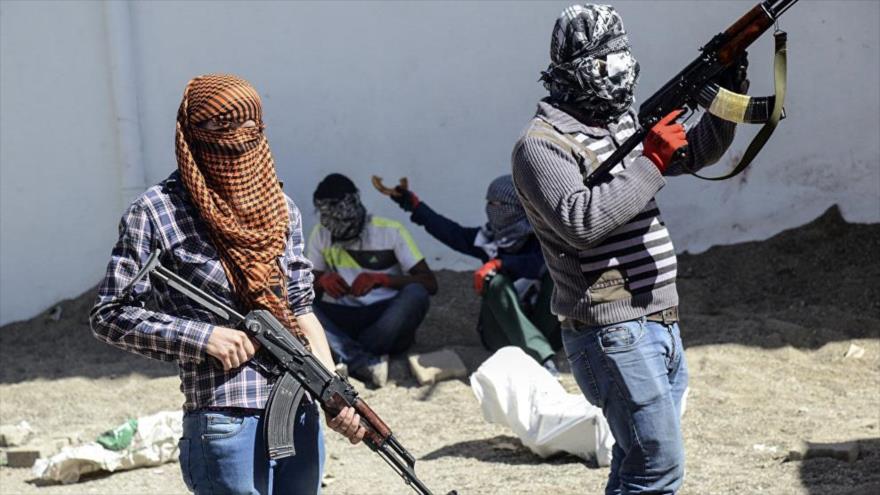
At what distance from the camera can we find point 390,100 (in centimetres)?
752

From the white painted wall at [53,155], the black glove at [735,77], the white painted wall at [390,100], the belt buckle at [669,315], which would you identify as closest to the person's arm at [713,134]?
the black glove at [735,77]

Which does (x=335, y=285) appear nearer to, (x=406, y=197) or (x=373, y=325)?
(x=373, y=325)

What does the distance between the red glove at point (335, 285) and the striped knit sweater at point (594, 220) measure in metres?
3.65

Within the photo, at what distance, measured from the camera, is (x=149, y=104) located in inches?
299

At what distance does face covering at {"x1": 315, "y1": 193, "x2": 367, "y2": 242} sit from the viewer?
22.0 feet

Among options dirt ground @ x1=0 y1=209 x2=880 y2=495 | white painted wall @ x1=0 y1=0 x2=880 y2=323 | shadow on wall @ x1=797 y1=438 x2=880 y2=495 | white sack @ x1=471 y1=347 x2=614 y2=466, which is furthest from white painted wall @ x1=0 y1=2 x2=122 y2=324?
shadow on wall @ x1=797 y1=438 x2=880 y2=495

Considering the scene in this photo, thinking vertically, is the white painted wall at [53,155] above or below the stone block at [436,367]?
above

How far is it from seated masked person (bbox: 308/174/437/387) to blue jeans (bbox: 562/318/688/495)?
3584 mm

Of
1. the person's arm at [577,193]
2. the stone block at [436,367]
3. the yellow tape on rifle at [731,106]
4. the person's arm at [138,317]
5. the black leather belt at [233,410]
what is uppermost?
the yellow tape on rifle at [731,106]

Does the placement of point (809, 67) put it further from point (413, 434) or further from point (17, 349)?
point (17, 349)

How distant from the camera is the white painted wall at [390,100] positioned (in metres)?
7.28

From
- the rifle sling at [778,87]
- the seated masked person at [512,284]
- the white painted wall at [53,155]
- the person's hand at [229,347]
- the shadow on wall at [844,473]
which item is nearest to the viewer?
the person's hand at [229,347]

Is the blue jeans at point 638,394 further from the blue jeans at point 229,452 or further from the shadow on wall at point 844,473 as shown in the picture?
the shadow on wall at point 844,473

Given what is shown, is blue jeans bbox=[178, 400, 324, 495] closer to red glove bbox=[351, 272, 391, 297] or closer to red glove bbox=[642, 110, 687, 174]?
red glove bbox=[642, 110, 687, 174]
